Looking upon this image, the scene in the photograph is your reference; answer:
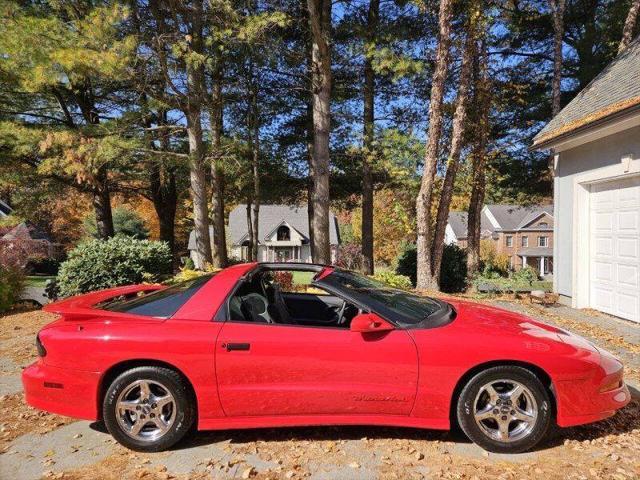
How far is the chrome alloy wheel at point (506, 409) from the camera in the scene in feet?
10.1

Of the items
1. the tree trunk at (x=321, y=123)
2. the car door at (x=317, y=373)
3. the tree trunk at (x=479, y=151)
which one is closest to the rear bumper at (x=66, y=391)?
the car door at (x=317, y=373)

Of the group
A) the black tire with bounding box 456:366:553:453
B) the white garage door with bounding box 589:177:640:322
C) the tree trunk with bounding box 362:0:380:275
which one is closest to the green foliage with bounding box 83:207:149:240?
the tree trunk with bounding box 362:0:380:275

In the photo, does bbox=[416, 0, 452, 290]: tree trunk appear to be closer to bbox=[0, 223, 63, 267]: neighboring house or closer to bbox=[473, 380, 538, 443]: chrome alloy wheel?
bbox=[473, 380, 538, 443]: chrome alloy wheel

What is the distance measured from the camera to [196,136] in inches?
448

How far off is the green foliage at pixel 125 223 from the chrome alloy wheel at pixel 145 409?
3644 centimetres

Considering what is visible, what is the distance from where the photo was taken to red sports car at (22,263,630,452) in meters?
3.09

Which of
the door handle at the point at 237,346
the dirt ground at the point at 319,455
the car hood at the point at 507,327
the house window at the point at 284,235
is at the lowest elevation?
the dirt ground at the point at 319,455

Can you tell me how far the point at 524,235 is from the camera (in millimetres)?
52844

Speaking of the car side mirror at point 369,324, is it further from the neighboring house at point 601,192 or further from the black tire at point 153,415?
the neighboring house at point 601,192

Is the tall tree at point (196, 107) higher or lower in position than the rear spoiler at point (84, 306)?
higher

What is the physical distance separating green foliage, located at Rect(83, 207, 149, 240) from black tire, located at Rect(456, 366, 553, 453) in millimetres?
37459

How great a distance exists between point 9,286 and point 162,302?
860cm

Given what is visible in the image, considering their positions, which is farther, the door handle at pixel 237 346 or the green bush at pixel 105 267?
the green bush at pixel 105 267

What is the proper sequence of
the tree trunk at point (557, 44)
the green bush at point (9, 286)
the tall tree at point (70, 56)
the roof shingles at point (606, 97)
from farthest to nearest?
the tree trunk at point (557, 44)
the green bush at point (9, 286)
the tall tree at point (70, 56)
the roof shingles at point (606, 97)
